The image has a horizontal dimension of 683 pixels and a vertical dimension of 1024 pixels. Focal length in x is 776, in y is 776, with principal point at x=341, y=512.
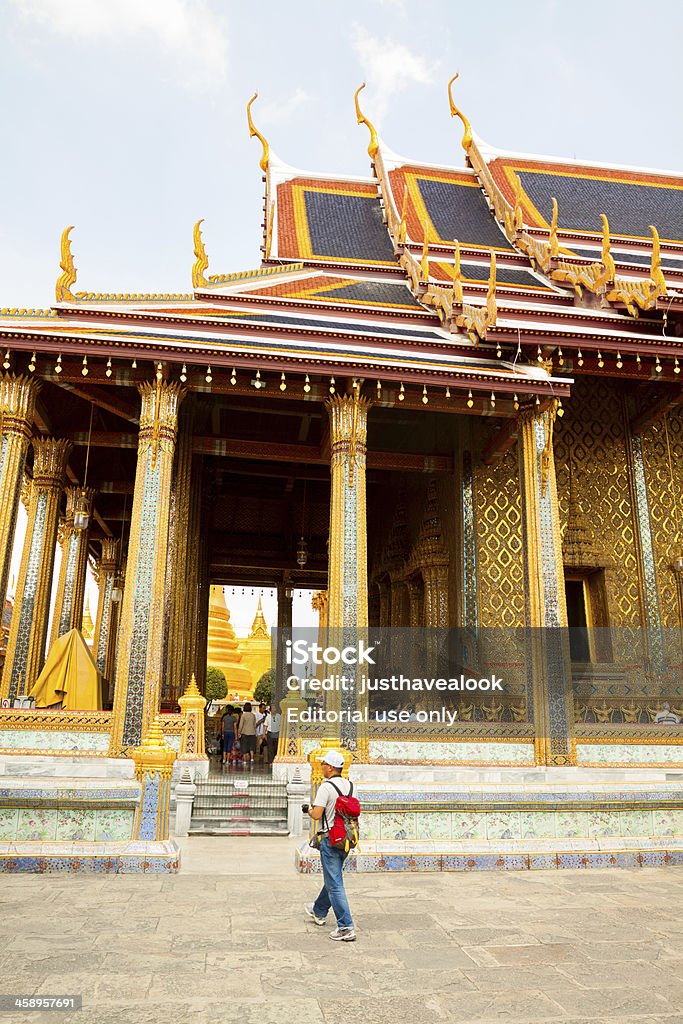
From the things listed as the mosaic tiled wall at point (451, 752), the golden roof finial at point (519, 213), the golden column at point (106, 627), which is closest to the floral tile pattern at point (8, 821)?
the mosaic tiled wall at point (451, 752)

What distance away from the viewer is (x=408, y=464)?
12086 mm

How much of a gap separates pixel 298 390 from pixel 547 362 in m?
3.34

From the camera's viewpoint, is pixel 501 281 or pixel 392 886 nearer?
pixel 392 886

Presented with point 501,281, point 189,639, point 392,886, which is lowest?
point 392,886

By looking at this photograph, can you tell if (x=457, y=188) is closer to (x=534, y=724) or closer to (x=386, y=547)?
(x=386, y=547)

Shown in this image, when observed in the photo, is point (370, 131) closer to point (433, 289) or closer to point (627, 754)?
point (433, 289)

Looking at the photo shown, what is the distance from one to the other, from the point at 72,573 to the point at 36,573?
2.93m

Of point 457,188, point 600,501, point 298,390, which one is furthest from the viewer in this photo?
point 457,188

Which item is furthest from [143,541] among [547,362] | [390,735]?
[547,362]

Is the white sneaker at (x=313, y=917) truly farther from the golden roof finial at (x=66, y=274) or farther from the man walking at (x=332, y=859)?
the golden roof finial at (x=66, y=274)

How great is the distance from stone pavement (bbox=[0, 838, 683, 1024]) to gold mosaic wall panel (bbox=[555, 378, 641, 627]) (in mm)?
6482

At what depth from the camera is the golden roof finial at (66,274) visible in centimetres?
960

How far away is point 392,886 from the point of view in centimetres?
543

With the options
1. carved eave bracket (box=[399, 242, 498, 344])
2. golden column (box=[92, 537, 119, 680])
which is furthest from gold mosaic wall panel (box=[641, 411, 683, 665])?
golden column (box=[92, 537, 119, 680])
